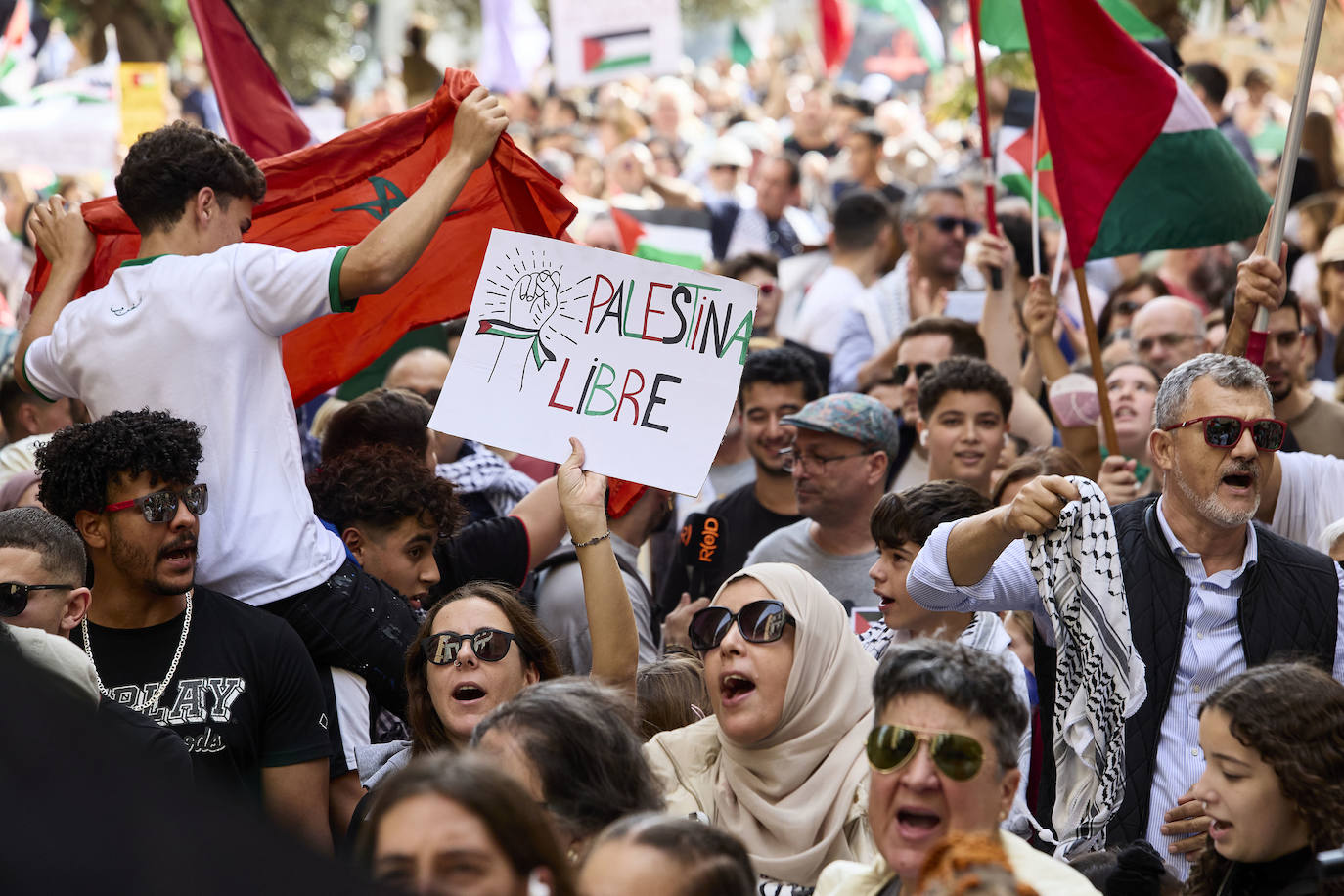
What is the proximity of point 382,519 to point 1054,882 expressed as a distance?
8.10ft

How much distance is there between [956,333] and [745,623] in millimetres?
3437

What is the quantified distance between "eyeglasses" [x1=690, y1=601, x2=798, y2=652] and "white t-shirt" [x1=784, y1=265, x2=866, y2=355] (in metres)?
5.17

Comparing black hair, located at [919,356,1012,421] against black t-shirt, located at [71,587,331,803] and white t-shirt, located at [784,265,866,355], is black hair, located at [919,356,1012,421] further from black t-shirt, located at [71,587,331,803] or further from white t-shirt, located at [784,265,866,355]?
black t-shirt, located at [71,587,331,803]

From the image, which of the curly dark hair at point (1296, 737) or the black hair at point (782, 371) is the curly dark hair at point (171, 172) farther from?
the black hair at point (782, 371)

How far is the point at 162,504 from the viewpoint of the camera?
12.7 ft

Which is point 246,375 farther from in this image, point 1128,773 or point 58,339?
point 1128,773

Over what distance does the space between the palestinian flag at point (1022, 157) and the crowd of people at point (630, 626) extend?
8.19 feet

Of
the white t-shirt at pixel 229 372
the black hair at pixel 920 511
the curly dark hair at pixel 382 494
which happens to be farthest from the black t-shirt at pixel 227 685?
the black hair at pixel 920 511

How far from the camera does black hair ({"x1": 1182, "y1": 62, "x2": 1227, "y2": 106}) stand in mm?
10945

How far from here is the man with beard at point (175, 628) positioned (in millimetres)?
3840

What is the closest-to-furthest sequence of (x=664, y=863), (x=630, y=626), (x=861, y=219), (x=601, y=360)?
(x=664, y=863)
(x=630, y=626)
(x=601, y=360)
(x=861, y=219)

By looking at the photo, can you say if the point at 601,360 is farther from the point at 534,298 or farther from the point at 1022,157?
the point at 1022,157

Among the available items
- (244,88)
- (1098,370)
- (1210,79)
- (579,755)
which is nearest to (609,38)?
(1210,79)

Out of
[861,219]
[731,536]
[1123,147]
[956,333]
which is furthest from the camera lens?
[861,219]
